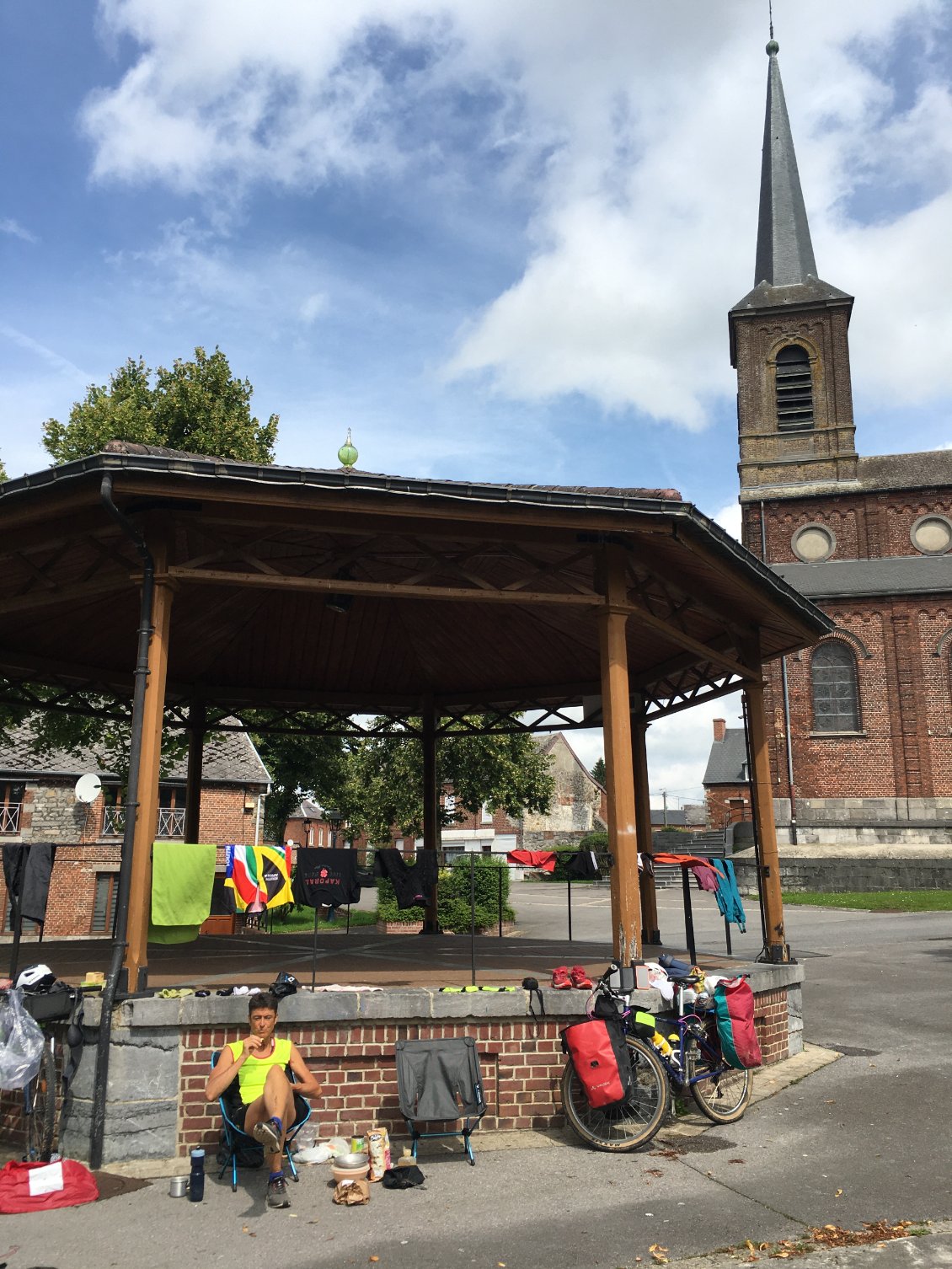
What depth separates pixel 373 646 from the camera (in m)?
13.9

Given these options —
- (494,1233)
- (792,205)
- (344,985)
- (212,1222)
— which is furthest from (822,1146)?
(792,205)

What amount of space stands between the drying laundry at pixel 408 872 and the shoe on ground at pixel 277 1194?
3.77 metres

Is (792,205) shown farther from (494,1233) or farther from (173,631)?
(494,1233)

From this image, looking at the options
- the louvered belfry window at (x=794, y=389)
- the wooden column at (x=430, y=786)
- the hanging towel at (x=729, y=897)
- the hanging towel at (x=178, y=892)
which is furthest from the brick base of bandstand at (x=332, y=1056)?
the louvered belfry window at (x=794, y=389)

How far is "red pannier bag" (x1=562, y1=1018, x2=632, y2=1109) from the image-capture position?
6.47 meters

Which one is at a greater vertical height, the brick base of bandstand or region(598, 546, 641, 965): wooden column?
region(598, 546, 641, 965): wooden column

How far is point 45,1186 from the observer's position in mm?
5766

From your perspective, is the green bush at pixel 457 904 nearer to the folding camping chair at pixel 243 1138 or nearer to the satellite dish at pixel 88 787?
the satellite dish at pixel 88 787

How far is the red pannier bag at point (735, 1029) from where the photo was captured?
7273 mm

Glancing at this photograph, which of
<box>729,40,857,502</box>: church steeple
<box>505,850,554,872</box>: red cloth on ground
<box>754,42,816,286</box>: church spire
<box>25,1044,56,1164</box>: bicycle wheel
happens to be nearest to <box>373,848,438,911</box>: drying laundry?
<box>505,850,554,872</box>: red cloth on ground

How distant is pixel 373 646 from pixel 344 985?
711cm

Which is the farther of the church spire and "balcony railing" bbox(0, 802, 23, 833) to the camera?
the church spire

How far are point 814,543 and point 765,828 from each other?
3275cm

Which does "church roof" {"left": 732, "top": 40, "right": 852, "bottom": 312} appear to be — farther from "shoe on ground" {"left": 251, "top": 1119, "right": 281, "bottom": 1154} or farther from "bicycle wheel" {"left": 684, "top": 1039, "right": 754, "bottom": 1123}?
"shoe on ground" {"left": 251, "top": 1119, "right": 281, "bottom": 1154}
